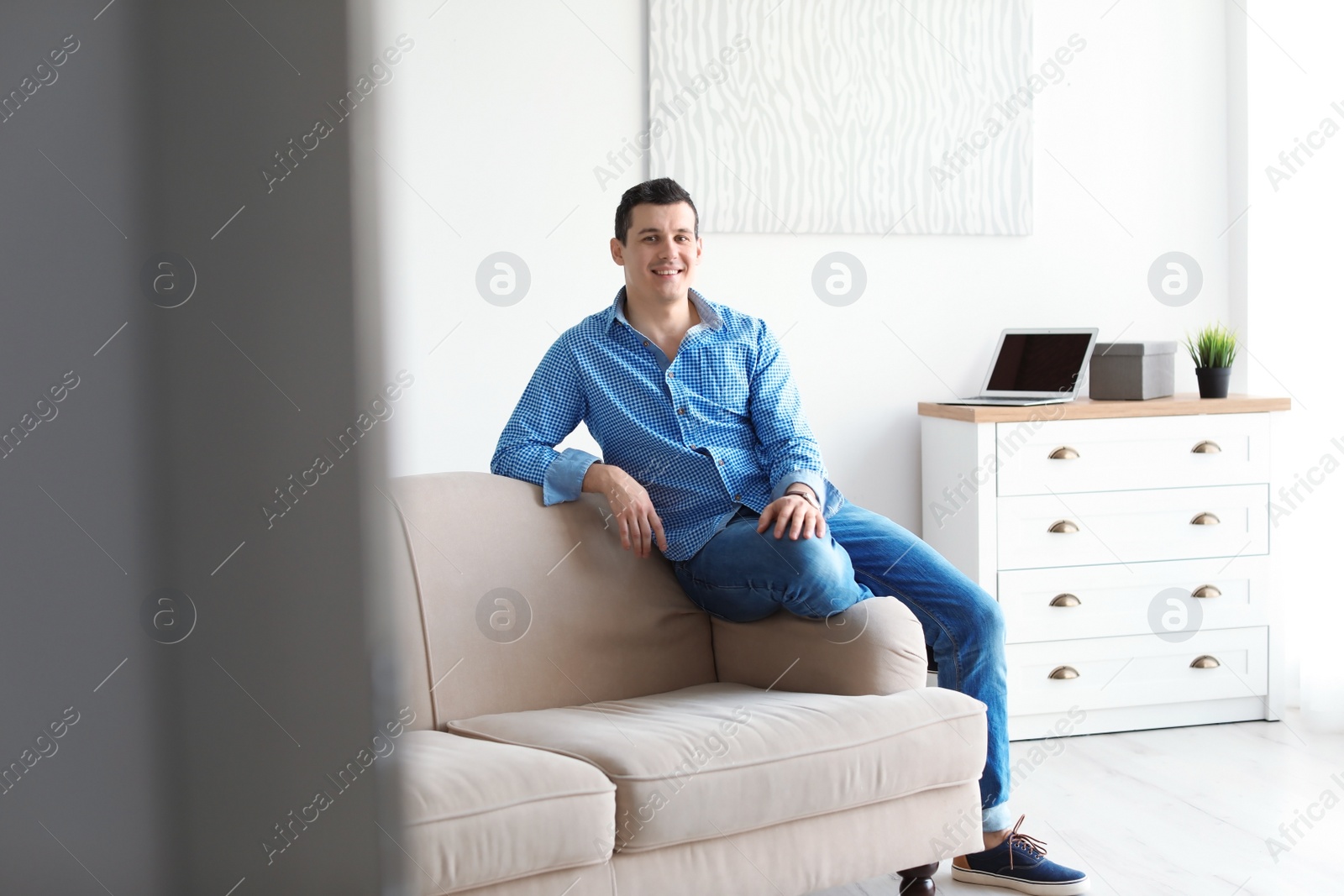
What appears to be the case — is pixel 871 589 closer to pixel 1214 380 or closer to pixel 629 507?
pixel 629 507

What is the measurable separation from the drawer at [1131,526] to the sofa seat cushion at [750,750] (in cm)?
106

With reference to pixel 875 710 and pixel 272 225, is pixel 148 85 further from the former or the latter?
pixel 875 710

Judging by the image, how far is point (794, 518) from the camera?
1.99 m

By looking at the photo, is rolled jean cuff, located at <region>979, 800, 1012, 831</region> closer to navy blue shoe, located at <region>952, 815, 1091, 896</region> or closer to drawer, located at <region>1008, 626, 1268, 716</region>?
navy blue shoe, located at <region>952, 815, 1091, 896</region>

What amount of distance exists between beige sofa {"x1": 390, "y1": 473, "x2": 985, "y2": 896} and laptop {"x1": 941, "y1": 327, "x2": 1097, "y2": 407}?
1.19 metres

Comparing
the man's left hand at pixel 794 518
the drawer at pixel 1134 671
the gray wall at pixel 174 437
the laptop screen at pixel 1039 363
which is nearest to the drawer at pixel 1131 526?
the drawer at pixel 1134 671

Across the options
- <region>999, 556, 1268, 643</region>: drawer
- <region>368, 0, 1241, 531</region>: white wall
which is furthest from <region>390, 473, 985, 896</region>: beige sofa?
<region>999, 556, 1268, 643</region>: drawer

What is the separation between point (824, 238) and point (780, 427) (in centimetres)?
106

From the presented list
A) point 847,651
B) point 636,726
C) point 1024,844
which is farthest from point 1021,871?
point 636,726

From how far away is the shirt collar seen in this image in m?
2.23

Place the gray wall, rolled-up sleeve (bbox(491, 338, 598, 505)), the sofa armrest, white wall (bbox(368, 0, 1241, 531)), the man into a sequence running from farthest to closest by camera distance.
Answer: white wall (bbox(368, 0, 1241, 531)) → rolled-up sleeve (bbox(491, 338, 598, 505)) → the man → the sofa armrest → the gray wall

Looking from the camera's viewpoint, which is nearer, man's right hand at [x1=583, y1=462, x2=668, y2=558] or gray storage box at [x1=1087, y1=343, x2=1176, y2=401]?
man's right hand at [x1=583, y1=462, x2=668, y2=558]

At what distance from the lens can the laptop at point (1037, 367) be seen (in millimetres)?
2979

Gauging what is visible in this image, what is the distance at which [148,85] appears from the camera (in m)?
0.19
